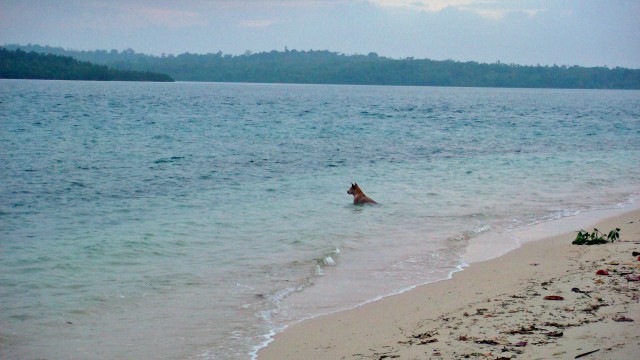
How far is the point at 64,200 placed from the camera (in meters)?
15.4

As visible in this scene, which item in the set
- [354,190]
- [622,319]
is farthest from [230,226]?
[622,319]

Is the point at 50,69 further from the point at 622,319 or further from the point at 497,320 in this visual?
the point at 622,319

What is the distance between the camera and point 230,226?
1278cm

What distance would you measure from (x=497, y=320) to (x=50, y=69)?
185 metres

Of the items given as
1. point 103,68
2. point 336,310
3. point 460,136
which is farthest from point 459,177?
point 103,68

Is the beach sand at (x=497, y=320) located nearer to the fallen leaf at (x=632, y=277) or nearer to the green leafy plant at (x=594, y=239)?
the fallen leaf at (x=632, y=277)

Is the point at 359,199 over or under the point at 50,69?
under

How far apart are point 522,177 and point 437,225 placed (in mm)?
8907

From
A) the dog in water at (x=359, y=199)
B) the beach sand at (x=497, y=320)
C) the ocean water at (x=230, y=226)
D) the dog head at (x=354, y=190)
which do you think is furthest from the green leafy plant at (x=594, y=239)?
the dog head at (x=354, y=190)

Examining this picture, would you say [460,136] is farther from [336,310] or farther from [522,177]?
[336,310]

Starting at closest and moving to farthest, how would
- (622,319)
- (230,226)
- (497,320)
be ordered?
(622,319) → (497,320) → (230,226)

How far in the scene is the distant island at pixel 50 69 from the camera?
170 metres

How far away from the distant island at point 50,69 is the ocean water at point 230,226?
154078 mm

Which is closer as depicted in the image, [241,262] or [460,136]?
[241,262]
